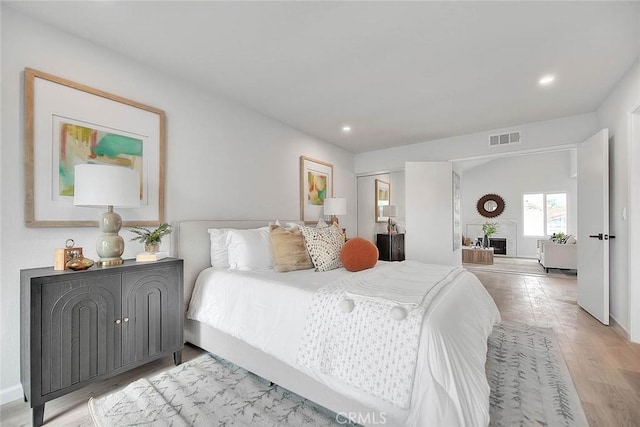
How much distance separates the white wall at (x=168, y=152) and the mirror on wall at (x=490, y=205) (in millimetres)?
6725

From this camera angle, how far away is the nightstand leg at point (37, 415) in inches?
59.6

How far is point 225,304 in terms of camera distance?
216 centimetres

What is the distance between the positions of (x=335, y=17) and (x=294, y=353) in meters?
2.13

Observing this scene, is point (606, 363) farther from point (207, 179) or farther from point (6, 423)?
point (6, 423)

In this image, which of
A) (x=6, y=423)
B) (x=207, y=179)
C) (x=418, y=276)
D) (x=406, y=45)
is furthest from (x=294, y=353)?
(x=406, y=45)

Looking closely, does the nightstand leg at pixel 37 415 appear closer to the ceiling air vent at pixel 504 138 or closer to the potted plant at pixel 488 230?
the ceiling air vent at pixel 504 138

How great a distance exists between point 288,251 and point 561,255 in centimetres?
609

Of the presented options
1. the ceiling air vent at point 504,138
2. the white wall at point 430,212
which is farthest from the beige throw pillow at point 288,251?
the ceiling air vent at point 504,138

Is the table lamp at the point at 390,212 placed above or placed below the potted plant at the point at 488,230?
above

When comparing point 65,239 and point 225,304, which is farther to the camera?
point 225,304

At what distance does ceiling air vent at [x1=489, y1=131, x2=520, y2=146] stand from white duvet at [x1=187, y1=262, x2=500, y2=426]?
277 centimetres

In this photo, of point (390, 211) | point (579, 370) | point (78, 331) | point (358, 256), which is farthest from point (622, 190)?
point (78, 331)

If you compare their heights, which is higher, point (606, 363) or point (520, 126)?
point (520, 126)

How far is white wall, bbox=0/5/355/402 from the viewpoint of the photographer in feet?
5.72
